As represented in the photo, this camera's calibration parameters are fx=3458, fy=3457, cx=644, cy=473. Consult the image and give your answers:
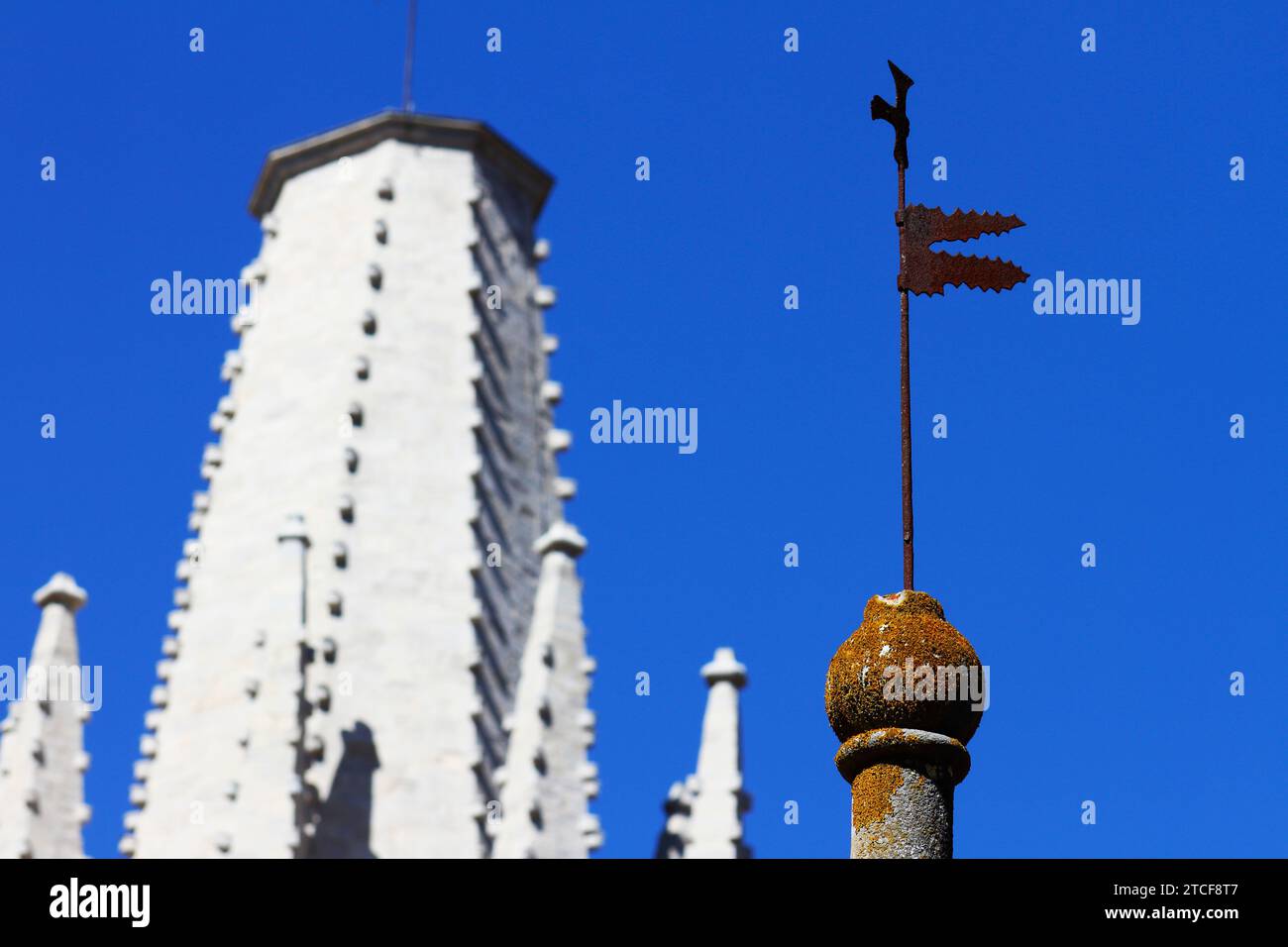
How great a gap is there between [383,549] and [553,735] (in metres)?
5.60

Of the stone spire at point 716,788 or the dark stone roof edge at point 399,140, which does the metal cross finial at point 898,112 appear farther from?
the dark stone roof edge at point 399,140

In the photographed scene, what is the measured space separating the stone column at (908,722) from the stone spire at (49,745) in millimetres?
26976

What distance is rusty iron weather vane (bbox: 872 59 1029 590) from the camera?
16.2m

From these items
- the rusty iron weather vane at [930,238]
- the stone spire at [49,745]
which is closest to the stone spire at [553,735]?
the stone spire at [49,745]

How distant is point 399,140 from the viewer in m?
47.7

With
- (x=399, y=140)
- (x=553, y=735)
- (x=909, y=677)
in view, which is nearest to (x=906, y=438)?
(x=909, y=677)

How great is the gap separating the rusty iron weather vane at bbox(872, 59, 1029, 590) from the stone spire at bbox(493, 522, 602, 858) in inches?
839
